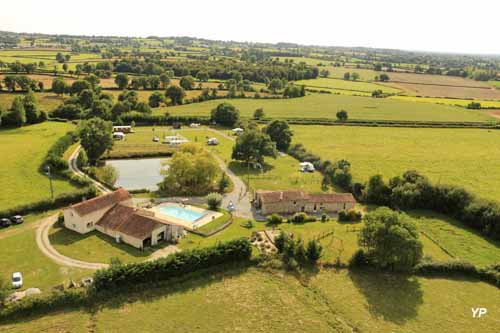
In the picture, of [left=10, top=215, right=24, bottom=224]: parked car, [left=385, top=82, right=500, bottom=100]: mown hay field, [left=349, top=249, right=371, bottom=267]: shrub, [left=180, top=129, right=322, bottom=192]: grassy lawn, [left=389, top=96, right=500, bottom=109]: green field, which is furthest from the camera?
[left=385, top=82, right=500, bottom=100]: mown hay field

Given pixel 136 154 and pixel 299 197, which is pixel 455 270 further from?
pixel 136 154

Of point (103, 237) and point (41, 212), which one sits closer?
point (103, 237)

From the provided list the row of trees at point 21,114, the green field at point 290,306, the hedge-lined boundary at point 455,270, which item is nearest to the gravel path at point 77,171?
the row of trees at point 21,114

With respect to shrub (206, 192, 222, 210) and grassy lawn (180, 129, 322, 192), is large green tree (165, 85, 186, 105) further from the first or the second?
shrub (206, 192, 222, 210)

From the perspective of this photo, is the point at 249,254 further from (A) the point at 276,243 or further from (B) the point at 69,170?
(B) the point at 69,170

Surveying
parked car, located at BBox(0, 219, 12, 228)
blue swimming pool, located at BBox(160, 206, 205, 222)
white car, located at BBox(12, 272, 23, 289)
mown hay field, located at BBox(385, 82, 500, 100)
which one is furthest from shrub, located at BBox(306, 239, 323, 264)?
mown hay field, located at BBox(385, 82, 500, 100)

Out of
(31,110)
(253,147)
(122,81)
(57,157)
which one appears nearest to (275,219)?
(253,147)

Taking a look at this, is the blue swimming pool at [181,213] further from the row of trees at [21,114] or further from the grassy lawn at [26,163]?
the row of trees at [21,114]

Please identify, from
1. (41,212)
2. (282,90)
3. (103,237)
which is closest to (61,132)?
(41,212)
